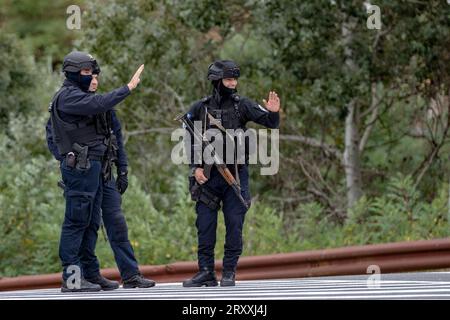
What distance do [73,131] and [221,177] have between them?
45.6 inches

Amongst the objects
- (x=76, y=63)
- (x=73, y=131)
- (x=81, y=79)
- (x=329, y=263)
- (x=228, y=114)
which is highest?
(x=76, y=63)

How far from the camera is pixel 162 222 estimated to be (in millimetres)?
16375

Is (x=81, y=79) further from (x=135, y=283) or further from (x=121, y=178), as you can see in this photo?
(x=135, y=283)

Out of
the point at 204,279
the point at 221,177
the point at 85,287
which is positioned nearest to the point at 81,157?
the point at 85,287

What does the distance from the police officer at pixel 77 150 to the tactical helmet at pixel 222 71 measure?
32.8 inches

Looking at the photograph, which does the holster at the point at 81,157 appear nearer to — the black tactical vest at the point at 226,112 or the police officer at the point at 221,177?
the police officer at the point at 221,177

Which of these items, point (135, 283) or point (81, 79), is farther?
point (135, 283)

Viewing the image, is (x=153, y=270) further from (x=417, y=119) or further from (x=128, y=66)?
(x=417, y=119)

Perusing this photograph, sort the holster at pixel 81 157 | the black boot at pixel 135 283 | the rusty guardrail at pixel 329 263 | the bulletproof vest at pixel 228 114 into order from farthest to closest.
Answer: the rusty guardrail at pixel 329 263, the black boot at pixel 135 283, the bulletproof vest at pixel 228 114, the holster at pixel 81 157

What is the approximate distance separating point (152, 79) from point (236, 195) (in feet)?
35.9

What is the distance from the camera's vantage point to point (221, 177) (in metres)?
10.4

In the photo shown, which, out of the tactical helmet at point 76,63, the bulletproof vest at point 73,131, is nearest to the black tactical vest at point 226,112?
the bulletproof vest at point 73,131

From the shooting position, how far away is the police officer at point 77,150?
10.1m

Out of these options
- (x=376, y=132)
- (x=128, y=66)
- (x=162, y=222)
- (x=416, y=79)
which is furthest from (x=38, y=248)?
(x=376, y=132)
